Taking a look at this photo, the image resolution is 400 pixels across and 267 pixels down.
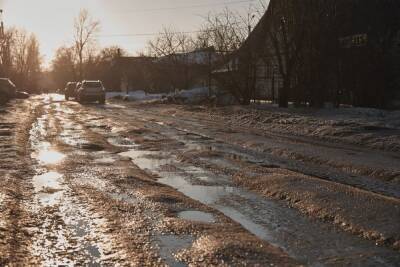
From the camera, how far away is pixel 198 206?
6195 mm

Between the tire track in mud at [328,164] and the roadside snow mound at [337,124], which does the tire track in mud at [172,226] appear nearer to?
the tire track in mud at [328,164]

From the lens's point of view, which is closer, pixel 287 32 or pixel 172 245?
pixel 172 245

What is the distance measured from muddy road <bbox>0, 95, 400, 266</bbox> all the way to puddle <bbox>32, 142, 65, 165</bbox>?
3 centimetres

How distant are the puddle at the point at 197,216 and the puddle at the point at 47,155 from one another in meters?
4.14

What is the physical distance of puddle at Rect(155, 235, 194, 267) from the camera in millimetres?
4258

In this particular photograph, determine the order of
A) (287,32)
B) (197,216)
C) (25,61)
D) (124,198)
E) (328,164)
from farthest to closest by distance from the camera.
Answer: (25,61) → (287,32) → (328,164) → (124,198) → (197,216)

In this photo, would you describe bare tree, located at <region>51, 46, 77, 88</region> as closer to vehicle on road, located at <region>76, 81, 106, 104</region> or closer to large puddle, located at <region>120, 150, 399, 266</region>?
vehicle on road, located at <region>76, 81, 106, 104</region>

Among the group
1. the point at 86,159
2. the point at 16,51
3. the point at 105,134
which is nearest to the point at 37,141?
the point at 105,134

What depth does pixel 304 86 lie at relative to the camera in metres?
24.0

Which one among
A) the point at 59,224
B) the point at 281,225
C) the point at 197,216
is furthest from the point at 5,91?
the point at 281,225

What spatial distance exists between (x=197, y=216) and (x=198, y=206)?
17.6 inches

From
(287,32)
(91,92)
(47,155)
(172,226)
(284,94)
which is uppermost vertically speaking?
(287,32)

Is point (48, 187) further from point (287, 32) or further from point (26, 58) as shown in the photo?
point (26, 58)

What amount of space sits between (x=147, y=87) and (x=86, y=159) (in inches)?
2526
